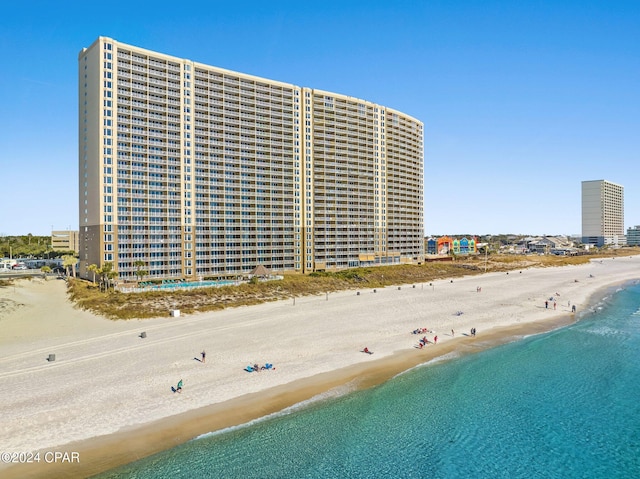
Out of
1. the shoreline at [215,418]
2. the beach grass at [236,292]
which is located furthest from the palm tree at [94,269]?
the shoreline at [215,418]

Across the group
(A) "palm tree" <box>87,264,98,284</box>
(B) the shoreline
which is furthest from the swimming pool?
(B) the shoreline

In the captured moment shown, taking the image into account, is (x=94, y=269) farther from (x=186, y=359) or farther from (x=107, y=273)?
(x=186, y=359)

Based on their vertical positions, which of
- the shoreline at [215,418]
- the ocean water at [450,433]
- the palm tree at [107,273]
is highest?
the palm tree at [107,273]

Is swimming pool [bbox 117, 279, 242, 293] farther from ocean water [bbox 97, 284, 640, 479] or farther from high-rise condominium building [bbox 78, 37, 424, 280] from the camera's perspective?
ocean water [bbox 97, 284, 640, 479]

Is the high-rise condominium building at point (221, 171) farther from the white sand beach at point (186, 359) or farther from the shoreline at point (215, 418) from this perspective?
the shoreline at point (215, 418)

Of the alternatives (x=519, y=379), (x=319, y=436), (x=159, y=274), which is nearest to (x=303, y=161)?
(x=159, y=274)

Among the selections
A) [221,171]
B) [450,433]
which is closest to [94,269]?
[221,171]
